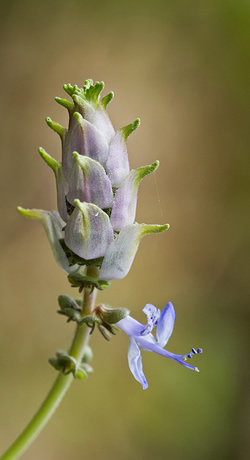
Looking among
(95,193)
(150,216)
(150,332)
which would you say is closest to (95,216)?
(95,193)

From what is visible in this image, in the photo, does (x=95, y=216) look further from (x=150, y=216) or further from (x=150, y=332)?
(x=150, y=216)

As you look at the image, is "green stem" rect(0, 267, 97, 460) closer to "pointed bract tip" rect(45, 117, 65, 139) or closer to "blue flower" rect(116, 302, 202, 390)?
"blue flower" rect(116, 302, 202, 390)

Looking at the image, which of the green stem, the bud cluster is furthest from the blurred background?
the bud cluster

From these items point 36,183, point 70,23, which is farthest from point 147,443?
point 70,23

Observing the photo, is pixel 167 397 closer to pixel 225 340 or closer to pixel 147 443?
pixel 147 443

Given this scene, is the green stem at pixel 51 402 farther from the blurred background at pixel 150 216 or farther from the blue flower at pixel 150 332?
the blurred background at pixel 150 216

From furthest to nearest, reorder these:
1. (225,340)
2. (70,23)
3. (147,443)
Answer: (70,23)
(225,340)
(147,443)
